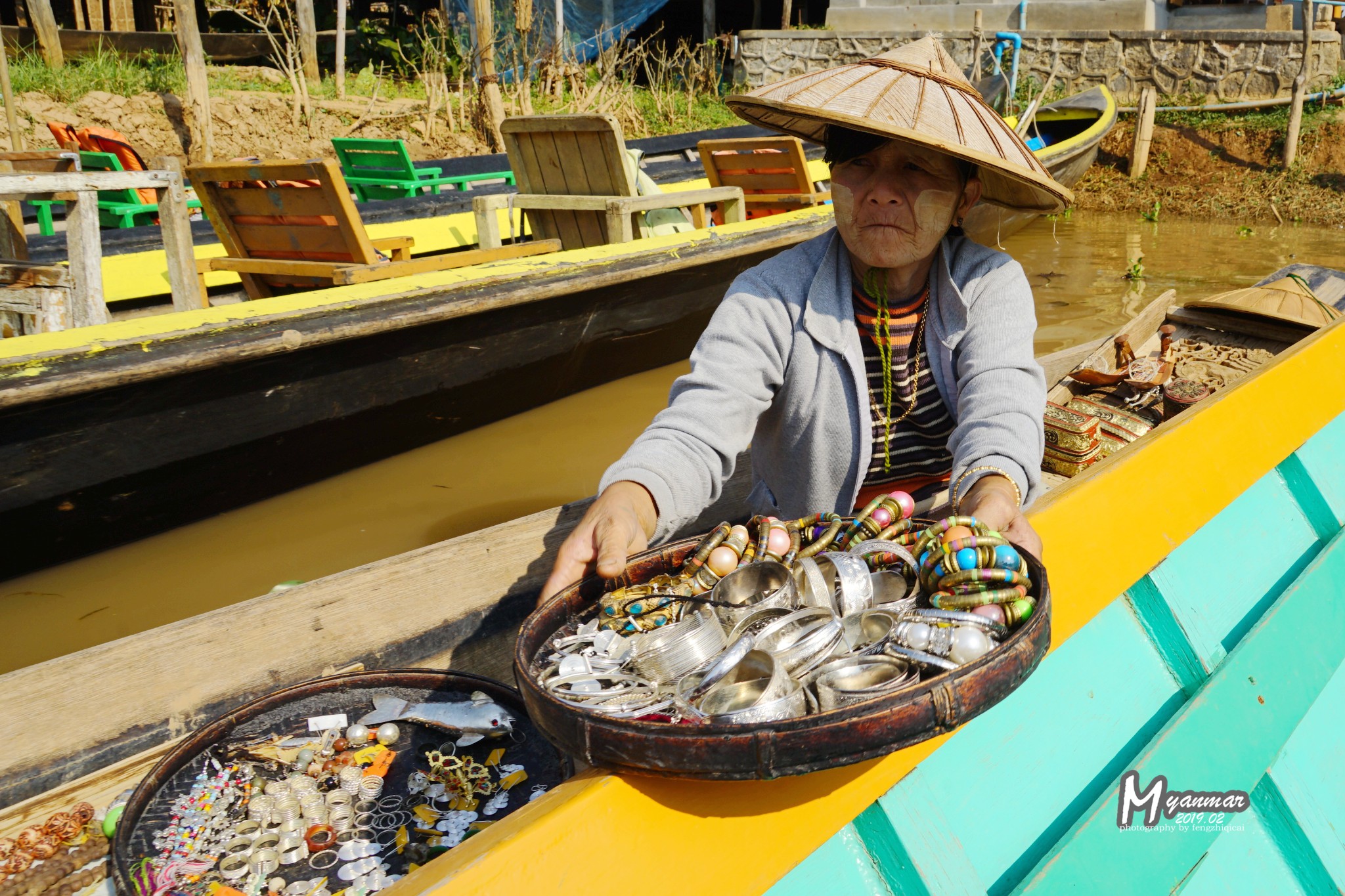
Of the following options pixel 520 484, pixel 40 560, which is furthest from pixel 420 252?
pixel 40 560

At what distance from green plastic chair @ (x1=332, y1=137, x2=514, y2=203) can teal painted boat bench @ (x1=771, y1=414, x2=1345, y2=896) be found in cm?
546

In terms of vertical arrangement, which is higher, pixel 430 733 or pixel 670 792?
pixel 670 792

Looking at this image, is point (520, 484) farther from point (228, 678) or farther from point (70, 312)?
point (228, 678)

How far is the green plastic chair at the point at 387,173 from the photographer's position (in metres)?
6.18

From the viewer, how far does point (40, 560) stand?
305cm

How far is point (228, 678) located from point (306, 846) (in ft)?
1.62

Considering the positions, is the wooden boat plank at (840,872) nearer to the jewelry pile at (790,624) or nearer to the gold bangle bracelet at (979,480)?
the jewelry pile at (790,624)

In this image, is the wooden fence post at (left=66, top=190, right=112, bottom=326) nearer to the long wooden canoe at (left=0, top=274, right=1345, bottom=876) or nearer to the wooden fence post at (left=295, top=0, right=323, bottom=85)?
the long wooden canoe at (left=0, top=274, right=1345, bottom=876)

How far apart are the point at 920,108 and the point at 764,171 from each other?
4504 mm

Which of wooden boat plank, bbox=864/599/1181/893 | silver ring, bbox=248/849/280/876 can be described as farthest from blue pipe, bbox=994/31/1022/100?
silver ring, bbox=248/849/280/876

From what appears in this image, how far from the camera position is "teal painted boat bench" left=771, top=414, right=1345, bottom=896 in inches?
45.8

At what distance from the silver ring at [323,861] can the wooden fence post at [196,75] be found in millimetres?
8057

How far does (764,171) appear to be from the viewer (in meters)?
5.79

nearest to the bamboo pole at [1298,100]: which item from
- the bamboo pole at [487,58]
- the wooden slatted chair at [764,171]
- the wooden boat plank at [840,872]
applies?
the wooden slatted chair at [764,171]
